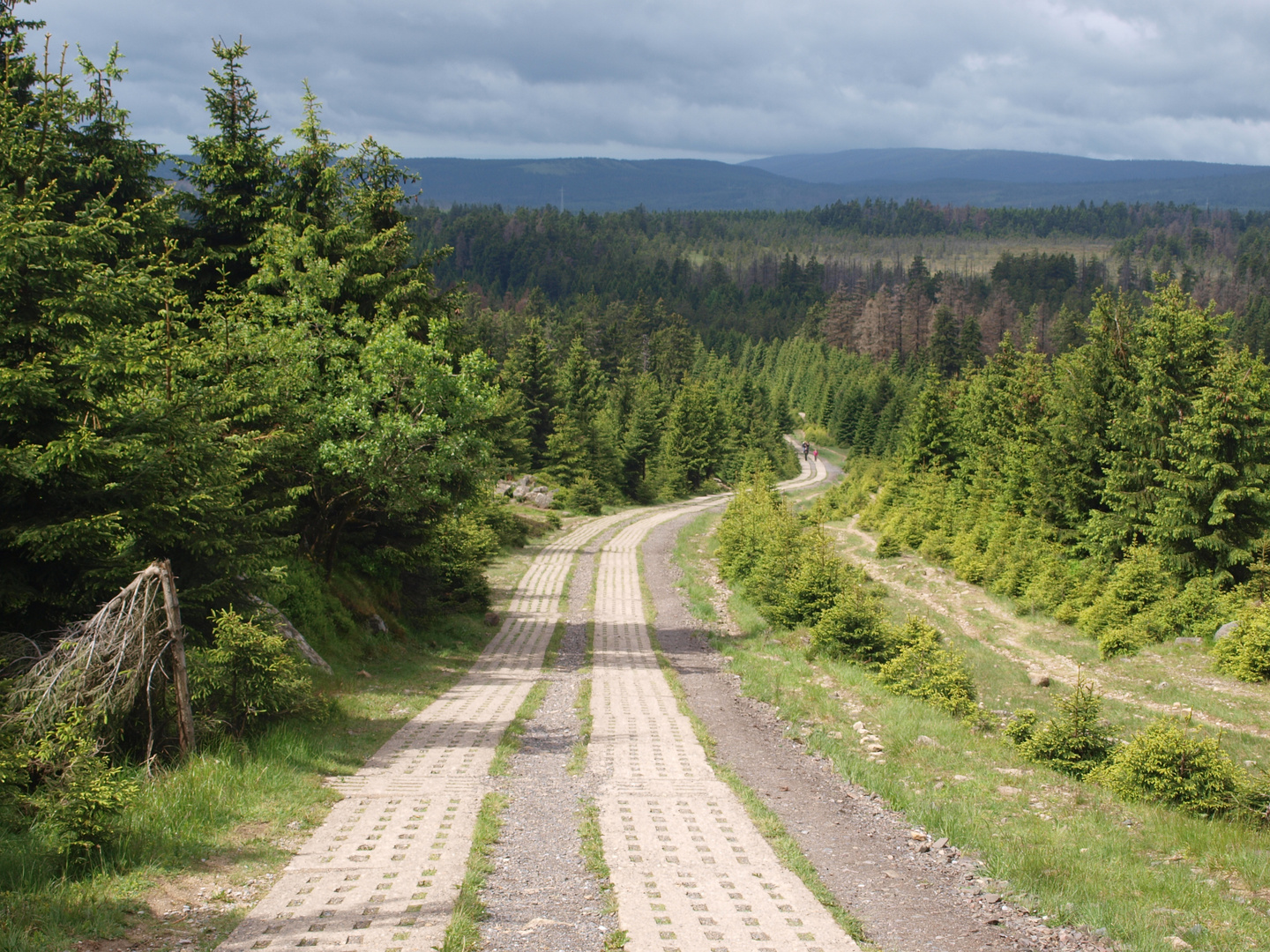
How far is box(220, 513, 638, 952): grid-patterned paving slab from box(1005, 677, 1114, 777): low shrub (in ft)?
26.8

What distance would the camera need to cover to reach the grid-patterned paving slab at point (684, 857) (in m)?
6.82

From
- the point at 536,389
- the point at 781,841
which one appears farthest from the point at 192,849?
the point at 536,389

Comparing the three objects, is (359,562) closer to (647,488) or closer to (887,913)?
(887,913)

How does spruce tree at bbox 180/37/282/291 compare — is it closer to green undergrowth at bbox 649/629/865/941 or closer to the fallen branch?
the fallen branch

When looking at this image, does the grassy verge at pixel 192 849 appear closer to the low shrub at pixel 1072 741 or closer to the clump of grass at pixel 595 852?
the clump of grass at pixel 595 852

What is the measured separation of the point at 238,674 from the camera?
10.6 m

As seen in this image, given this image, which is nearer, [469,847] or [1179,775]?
[469,847]

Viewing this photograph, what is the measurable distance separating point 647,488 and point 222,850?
200 feet

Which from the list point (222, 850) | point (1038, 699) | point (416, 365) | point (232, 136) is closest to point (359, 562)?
point (416, 365)

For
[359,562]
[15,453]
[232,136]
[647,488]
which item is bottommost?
[647,488]

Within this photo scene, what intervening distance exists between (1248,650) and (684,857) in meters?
18.5

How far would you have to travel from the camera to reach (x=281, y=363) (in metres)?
17.8

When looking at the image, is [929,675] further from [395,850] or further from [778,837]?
[395,850]

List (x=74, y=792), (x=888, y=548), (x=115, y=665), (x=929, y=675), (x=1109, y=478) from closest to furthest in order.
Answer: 1. (x=74, y=792)
2. (x=115, y=665)
3. (x=929, y=675)
4. (x=1109, y=478)
5. (x=888, y=548)
